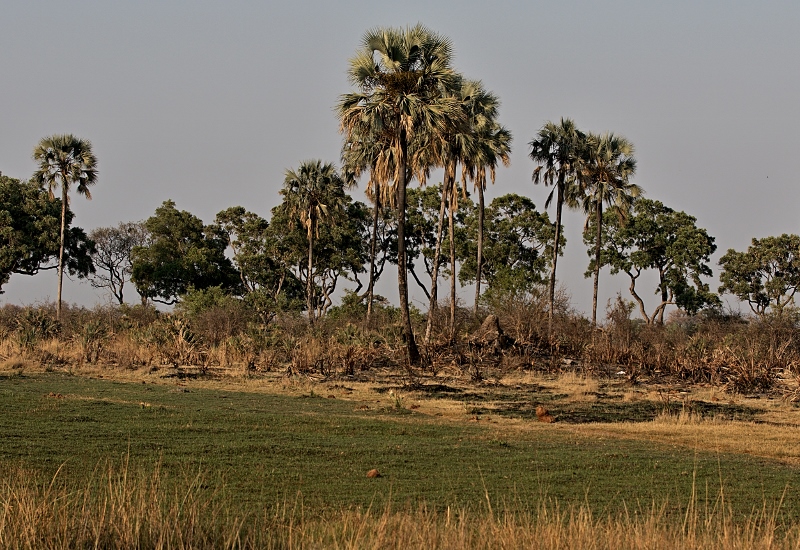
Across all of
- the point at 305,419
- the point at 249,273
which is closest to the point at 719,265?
the point at 249,273

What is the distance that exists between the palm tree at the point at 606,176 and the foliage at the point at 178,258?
2420 centimetres

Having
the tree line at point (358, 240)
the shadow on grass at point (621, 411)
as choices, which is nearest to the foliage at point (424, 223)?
the tree line at point (358, 240)

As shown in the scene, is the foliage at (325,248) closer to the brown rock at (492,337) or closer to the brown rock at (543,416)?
the brown rock at (492,337)

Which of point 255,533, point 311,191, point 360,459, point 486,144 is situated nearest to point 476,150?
point 486,144

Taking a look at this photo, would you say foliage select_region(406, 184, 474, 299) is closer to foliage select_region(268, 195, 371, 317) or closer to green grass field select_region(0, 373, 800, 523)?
foliage select_region(268, 195, 371, 317)

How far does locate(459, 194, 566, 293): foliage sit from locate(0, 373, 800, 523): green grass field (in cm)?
3894

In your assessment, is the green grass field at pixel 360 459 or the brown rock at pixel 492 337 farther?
the brown rock at pixel 492 337

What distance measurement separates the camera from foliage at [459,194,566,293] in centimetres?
5609

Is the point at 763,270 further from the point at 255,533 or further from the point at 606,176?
the point at 255,533

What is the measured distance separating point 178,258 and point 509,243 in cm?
2197

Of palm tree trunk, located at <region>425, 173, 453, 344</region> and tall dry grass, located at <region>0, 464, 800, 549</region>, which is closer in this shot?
tall dry grass, located at <region>0, 464, 800, 549</region>

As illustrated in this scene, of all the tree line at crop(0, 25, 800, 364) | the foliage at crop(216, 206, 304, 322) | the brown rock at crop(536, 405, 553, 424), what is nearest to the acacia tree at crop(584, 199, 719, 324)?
the tree line at crop(0, 25, 800, 364)

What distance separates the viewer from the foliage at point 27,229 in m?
51.8

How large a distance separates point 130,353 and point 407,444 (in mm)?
16620
